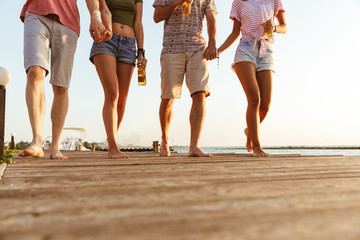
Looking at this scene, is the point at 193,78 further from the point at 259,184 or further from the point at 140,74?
the point at 259,184

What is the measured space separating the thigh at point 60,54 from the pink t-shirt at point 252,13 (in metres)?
2.03

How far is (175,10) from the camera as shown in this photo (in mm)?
3920

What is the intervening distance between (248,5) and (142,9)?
4.26ft

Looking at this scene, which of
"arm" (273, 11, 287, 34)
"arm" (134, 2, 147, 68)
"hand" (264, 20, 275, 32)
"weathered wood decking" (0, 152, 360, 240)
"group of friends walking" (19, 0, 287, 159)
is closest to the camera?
"weathered wood decking" (0, 152, 360, 240)

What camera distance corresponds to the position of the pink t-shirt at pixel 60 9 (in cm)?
285

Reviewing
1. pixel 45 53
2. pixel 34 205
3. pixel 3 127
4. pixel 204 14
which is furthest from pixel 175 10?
pixel 34 205

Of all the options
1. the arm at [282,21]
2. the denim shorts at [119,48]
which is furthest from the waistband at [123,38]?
the arm at [282,21]

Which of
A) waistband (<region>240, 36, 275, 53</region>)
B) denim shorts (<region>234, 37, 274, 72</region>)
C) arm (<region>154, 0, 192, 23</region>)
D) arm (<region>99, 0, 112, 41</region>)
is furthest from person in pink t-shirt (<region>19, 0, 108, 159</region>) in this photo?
waistband (<region>240, 36, 275, 53</region>)

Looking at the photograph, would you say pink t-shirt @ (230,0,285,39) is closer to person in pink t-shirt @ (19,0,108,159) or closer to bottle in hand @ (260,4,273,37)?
bottle in hand @ (260,4,273,37)

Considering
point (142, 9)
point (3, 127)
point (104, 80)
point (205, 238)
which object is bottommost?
point (205, 238)

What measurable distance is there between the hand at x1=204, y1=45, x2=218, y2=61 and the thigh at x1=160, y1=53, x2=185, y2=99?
0.94 ft

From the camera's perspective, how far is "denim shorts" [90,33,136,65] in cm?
322

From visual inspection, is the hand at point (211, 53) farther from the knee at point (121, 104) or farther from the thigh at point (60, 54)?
the thigh at point (60, 54)

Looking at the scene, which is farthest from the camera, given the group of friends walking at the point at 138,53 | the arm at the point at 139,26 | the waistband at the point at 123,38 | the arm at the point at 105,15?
the arm at the point at 139,26
